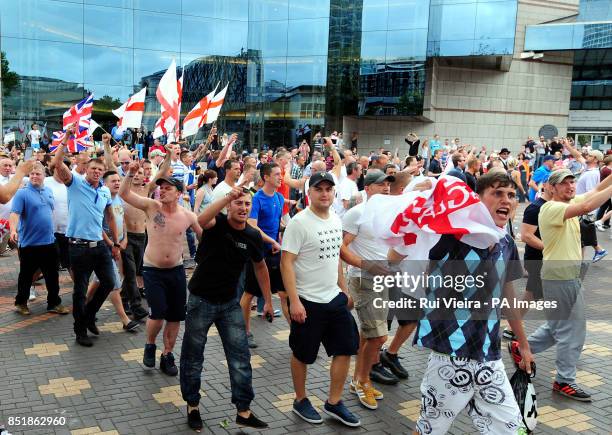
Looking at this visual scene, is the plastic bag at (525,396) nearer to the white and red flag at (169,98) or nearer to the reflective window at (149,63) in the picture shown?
the white and red flag at (169,98)

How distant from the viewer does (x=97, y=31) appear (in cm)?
2903

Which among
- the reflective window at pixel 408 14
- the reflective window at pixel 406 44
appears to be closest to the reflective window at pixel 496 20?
the reflective window at pixel 408 14

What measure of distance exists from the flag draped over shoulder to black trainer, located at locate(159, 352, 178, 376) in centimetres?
272

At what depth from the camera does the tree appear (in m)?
27.7

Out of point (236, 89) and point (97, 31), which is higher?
point (97, 31)

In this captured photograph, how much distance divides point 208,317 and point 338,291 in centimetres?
107

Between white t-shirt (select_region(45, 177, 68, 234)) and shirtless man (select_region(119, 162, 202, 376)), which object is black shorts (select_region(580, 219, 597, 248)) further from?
white t-shirt (select_region(45, 177, 68, 234))

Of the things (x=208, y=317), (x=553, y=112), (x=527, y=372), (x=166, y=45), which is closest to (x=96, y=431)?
(x=208, y=317)

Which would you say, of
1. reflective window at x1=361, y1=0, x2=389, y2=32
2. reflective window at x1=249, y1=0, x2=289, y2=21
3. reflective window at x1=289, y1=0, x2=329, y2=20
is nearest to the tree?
reflective window at x1=249, y1=0, x2=289, y2=21

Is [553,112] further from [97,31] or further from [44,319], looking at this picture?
[44,319]

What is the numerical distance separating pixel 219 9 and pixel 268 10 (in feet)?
9.61

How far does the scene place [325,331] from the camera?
15.0ft

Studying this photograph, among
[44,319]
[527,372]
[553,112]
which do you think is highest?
[553,112]

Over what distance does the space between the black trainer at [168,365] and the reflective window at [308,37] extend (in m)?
26.0
